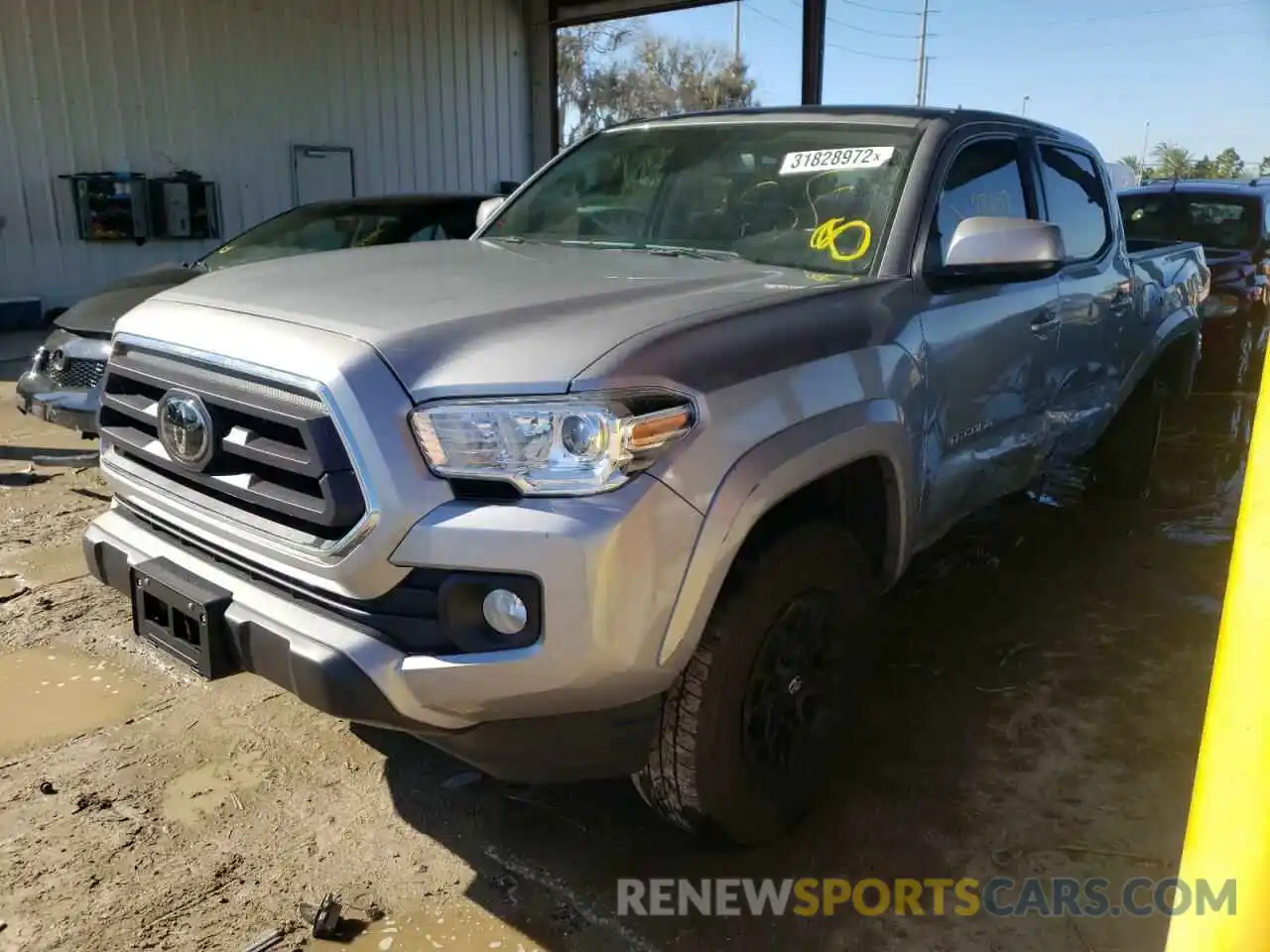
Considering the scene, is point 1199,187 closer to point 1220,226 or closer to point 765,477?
point 1220,226

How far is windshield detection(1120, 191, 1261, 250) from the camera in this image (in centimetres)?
877

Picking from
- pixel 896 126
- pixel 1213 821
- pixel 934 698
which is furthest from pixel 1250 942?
pixel 896 126

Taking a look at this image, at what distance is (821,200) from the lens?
3.11 meters

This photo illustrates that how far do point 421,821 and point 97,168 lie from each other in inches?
432

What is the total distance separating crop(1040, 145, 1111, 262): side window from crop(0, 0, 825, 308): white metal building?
760cm

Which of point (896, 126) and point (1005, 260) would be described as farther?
point (896, 126)

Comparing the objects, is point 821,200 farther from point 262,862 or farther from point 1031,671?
point 262,862

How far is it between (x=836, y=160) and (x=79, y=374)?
4.14 metres

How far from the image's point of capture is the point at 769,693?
2502 mm

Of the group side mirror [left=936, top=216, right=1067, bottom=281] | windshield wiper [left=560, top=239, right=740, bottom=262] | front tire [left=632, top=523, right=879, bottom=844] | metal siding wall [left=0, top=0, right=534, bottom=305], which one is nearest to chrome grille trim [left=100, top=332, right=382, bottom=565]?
front tire [left=632, top=523, right=879, bottom=844]

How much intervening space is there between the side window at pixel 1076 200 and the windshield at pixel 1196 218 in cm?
488

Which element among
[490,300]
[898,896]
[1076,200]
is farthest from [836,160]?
[898,896]

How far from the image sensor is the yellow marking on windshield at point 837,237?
9.61ft

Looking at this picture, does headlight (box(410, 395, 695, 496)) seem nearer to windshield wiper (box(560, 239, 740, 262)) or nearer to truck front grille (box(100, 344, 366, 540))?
truck front grille (box(100, 344, 366, 540))
